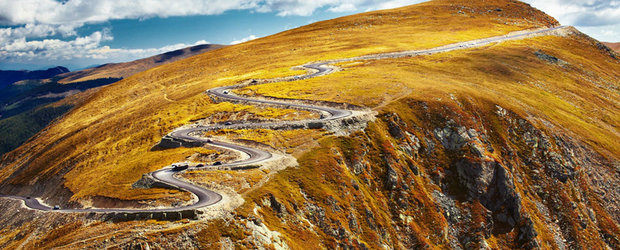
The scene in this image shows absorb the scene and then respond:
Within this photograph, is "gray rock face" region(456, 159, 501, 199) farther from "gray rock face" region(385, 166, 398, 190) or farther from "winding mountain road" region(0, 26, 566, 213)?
"winding mountain road" region(0, 26, 566, 213)

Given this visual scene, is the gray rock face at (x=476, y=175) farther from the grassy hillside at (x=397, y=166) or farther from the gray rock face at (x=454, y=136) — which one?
the gray rock face at (x=454, y=136)

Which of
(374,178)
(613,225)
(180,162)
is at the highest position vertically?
(180,162)

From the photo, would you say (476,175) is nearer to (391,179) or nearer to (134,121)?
(391,179)

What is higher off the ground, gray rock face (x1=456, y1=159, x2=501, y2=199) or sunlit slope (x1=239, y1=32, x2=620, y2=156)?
sunlit slope (x1=239, y1=32, x2=620, y2=156)

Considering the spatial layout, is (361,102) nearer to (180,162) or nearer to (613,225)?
(180,162)

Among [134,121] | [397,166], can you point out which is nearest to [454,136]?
[397,166]

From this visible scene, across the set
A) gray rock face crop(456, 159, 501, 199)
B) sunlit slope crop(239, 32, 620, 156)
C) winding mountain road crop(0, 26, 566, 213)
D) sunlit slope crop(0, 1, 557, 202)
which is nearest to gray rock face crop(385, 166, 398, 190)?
winding mountain road crop(0, 26, 566, 213)

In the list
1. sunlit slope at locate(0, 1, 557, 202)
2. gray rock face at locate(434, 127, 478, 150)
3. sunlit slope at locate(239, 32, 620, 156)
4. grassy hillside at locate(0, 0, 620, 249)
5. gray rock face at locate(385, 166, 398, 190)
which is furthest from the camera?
sunlit slope at locate(239, 32, 620, 156)

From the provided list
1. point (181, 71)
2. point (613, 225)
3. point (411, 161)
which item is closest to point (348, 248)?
point (411, 161)
